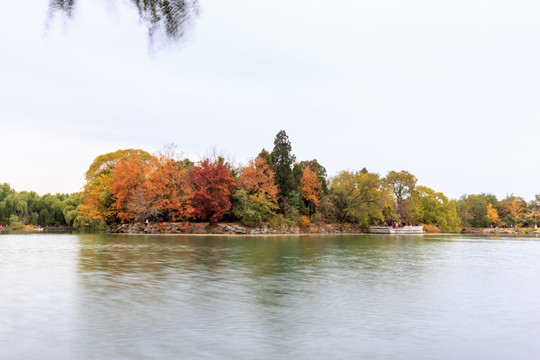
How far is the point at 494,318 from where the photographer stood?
27.1ft

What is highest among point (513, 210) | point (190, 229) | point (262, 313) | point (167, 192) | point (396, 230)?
point (167, 192)

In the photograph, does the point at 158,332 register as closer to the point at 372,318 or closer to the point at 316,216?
the point at 372,318

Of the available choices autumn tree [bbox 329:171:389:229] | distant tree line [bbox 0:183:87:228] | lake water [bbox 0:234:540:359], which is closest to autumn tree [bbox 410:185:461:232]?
autumn tree [bbox 329:171:389:229]

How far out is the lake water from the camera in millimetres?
6059

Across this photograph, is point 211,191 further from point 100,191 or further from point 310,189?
point 310,189

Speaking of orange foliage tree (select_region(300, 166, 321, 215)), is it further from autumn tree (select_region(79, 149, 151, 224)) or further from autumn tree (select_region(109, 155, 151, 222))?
autumn tree (select_region(79, 149, 151, 224))

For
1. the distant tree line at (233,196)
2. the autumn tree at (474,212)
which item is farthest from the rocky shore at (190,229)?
the autumn tree at (474,212)

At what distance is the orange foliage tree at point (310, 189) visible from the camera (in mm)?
57438

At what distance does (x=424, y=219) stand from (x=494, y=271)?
2522 inches

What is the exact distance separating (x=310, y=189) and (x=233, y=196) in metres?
14.9

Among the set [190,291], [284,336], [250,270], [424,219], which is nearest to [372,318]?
[284,336]

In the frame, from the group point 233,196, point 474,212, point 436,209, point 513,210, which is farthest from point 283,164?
point 513,210

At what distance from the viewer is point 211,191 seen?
147 feet

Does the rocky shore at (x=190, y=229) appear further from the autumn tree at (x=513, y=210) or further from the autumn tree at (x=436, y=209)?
the autumn tree at (x=513, y=210)
